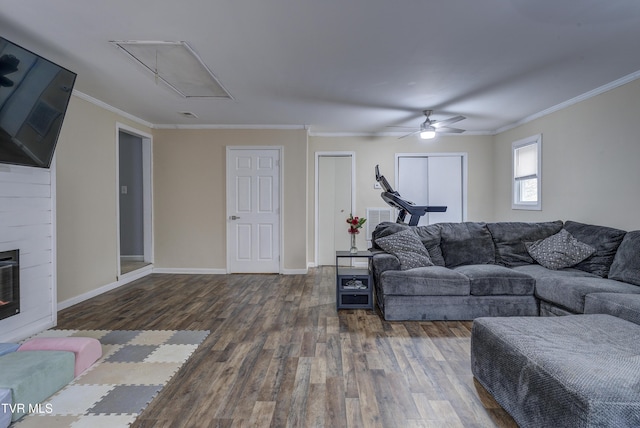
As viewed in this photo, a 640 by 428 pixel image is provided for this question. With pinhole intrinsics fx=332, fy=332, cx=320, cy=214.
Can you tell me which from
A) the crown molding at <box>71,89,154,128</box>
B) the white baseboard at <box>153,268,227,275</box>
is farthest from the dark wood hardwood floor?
the crown molding at <box>71,89,154,128</box>

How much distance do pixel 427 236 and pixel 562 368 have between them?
2.58 metres

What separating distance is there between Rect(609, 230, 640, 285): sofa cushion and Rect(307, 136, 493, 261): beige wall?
9.59 feet

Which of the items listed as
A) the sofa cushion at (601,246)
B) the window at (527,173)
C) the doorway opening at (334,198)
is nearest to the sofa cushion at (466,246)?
the sofa cushion at (601,246)

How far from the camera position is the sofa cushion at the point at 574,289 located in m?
2.73

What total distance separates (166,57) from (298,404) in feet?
9.70

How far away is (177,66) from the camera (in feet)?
10.3

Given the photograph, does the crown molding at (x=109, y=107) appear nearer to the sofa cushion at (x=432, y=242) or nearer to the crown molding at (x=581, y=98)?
the sofa cushion at (x=432, y=242)

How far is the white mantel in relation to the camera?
2.79 m

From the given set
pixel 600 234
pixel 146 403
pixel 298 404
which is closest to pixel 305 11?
pixel 298 404

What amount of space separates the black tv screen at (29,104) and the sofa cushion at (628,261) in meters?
5.19

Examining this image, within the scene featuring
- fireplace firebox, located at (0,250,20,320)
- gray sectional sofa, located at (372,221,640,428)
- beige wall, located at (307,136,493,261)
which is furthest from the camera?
beige wall, located at (307,136,493,261)

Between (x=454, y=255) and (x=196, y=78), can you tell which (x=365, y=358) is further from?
(x=196, y=78)

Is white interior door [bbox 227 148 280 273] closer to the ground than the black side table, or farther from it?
farther from it

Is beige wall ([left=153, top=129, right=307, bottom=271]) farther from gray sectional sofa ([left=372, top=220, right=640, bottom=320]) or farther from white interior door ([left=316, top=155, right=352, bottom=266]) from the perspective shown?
gray sectional sofa ([left=372, top=220, right=640, bottom=320])
